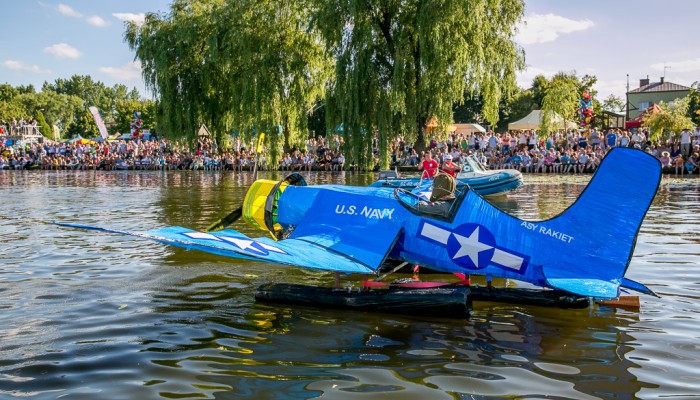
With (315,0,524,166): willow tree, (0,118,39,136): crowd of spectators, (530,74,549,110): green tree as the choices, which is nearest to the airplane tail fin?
(315,0,524,166): willow tree

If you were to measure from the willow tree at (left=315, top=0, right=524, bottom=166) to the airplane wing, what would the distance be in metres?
19.5

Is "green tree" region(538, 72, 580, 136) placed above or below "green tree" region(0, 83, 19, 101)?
below

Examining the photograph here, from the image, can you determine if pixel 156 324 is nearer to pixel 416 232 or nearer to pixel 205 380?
pixel 205 380

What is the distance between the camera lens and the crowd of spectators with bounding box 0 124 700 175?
34.4 m

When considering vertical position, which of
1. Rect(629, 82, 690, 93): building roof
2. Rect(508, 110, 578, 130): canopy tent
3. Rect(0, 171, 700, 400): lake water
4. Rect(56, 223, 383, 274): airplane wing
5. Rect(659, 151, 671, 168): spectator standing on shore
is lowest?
Rect(0, 171, 700, 400): lake water

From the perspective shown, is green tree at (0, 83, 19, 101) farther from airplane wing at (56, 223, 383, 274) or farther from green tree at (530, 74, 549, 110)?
airplane wing at (56, 223, 383, 274)

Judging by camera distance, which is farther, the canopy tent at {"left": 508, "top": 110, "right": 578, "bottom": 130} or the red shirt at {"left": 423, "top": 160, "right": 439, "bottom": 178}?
the canopy tent at {"left": 508, "top": 110, "right": 578, "bottom": 130}

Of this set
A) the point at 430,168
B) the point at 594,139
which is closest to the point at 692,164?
the point at 594,139

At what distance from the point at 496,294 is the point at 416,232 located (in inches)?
55.7

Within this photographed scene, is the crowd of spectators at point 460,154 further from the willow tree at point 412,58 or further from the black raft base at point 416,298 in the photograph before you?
the black raft base at point 416,298

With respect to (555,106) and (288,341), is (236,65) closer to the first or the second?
(555,106)

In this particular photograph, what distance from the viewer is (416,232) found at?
27.9 feet

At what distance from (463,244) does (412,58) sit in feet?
68.3

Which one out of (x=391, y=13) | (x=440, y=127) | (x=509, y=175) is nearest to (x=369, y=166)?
(x=440, y=127)
